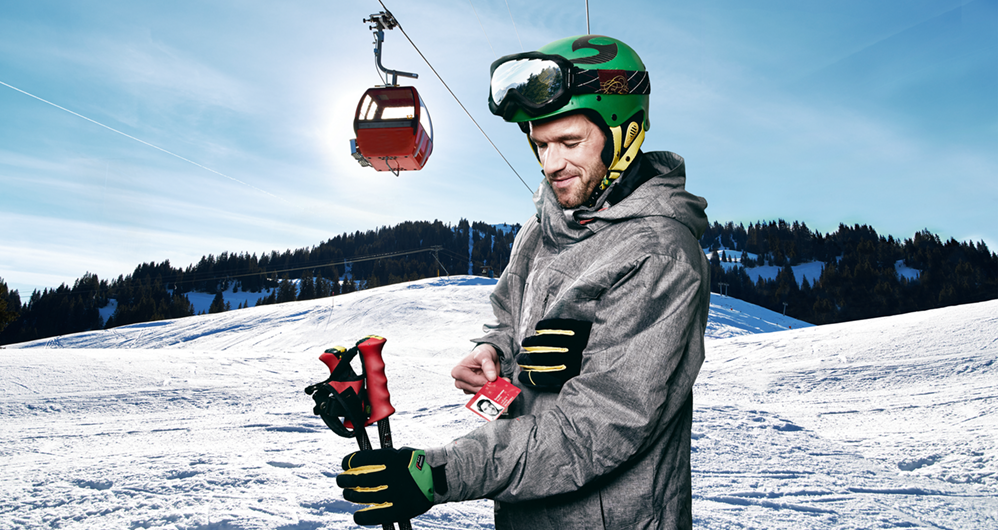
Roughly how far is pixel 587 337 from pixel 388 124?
9.86 metres

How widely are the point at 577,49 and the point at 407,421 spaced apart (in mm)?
5776

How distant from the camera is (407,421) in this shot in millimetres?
6543

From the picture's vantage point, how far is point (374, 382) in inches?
61.1

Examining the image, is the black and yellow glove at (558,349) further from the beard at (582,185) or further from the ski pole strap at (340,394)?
the ski pole strap at (340,394)

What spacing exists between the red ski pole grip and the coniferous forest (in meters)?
58.6

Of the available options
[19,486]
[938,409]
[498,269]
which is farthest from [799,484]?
[498,269]

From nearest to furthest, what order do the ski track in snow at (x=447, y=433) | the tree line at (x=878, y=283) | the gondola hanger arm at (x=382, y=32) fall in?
the ski track in snow at (x=447, y=433)
the gondola hanger arm at (x=382, y=32)
the tree line at (x=878, y=283)

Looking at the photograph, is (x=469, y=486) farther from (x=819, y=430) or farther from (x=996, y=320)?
(x=996, y=320)

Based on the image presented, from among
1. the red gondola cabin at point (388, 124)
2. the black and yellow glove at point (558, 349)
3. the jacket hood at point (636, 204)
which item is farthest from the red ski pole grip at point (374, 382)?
the red gondola cabin at point (388, 124)

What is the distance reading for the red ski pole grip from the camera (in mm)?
1541

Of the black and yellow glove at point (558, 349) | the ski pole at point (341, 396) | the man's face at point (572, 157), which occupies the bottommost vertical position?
the ski pole at point (341, 396)

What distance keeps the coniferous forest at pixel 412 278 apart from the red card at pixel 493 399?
58.6 metres

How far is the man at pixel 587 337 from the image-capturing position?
1158mm

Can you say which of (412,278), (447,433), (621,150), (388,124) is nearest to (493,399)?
(621,150)
